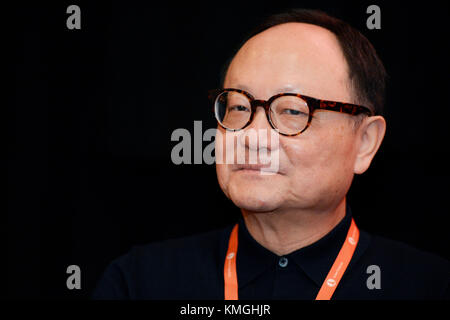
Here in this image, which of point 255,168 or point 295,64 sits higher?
point 295,64

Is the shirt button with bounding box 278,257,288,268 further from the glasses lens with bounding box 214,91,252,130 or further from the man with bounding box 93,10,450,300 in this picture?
the glasses lens with bounding box 214,91,252,130

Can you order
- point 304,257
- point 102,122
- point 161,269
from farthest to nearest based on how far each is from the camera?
point 102,122 < point 161,269 < point 304,257

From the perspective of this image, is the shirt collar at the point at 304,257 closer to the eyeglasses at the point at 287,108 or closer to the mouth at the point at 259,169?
the mouth at the point at 259,169

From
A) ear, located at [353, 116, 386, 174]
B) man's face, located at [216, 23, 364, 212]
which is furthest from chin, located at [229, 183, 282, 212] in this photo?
ear, located at [353, 116, 386, 174]

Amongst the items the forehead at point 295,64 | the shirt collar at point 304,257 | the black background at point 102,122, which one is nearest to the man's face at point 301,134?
the forehead at point 295,64

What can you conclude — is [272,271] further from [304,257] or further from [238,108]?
[238,108]

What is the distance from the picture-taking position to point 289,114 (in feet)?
5.34

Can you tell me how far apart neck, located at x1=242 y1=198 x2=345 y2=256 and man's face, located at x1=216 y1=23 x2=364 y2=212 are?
0.17 feet

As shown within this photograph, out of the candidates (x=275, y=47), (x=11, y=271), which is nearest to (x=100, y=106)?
(x=11, y=271)

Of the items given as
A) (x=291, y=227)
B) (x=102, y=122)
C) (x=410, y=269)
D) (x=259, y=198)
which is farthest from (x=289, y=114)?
(x=102, y=122)

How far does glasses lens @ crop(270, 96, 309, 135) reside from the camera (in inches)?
63.1

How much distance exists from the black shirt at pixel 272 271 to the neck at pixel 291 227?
0.03m

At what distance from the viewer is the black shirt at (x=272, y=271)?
1.72 meters

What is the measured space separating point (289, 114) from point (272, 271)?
1.71 ft
